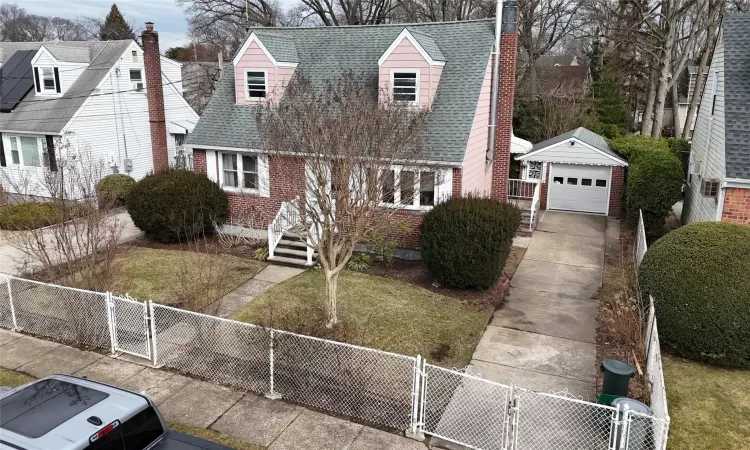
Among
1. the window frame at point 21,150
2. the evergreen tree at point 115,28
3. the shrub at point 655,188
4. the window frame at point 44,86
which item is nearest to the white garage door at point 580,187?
the shrub at point 655,188

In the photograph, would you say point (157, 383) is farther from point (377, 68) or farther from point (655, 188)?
point (655, 188)

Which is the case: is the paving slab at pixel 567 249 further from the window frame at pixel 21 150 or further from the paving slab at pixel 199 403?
the window frame at pixel 21 150

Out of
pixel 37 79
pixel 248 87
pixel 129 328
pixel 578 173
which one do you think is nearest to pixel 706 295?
pixel 129 328

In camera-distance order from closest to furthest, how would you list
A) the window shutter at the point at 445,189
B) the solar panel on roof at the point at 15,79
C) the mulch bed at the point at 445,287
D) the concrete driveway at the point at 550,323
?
the concrete driveway at the point at 550,323, the mulch bed at the point at 445,287, the window shutter at the point at 445,189, the solar panel on roof at the point at 15,79

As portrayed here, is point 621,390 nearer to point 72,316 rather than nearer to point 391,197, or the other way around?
point 391,197

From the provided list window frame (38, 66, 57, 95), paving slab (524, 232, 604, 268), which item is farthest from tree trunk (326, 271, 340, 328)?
window frame (38, 66, 57, 95)

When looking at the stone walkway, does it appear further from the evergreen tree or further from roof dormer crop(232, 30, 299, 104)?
the evergreen tree

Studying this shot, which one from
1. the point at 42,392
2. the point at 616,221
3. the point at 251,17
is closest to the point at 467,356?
the point at 42,392

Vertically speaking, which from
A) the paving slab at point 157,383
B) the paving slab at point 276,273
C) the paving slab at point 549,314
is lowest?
the paving slab at point 157,383
